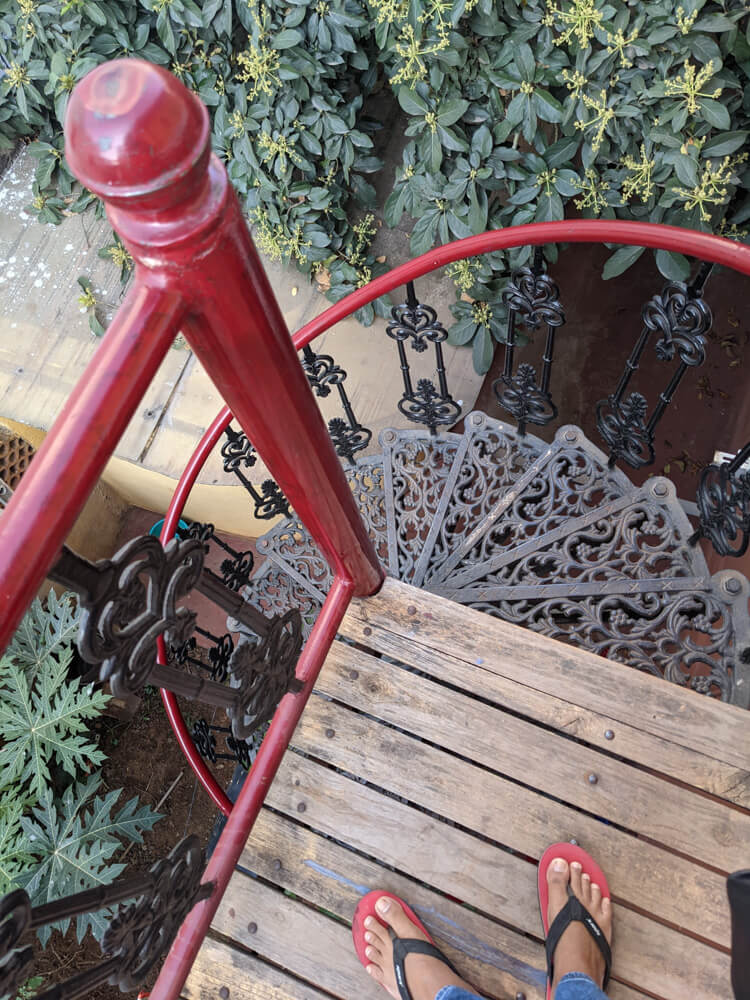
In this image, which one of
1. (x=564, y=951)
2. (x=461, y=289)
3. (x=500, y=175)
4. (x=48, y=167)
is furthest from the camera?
(x=48, y=167)

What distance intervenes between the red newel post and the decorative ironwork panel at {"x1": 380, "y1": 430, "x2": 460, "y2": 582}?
4.03 feet

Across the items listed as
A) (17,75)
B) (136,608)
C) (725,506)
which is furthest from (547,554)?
(17,75)

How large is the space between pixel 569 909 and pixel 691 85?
2102 mm

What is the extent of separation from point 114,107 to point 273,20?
8.20 feet

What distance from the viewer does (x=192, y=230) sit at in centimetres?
80

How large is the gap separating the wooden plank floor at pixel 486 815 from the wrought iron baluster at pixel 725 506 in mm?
503

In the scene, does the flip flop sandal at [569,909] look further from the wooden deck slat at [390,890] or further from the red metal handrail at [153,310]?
the red metal handrail at [153,310]

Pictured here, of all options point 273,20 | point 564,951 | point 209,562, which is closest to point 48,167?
point 273,20

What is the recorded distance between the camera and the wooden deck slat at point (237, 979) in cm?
156

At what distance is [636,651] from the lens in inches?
83.5

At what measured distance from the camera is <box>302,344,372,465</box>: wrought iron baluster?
92.4 inches

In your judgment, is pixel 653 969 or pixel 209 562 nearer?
pixel 653 969

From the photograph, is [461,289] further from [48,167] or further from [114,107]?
[114,107]

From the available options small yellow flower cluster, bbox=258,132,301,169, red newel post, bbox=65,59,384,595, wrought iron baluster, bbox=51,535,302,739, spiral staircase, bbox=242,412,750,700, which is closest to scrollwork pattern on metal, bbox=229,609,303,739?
wrought iron baluster, bbox=51,535,302,739
